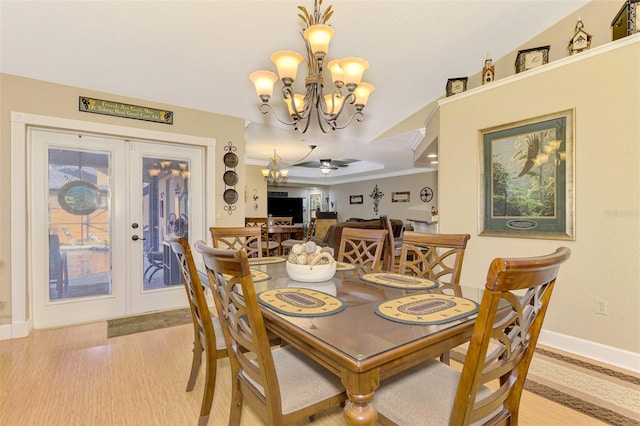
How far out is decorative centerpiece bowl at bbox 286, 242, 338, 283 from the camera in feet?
5.67

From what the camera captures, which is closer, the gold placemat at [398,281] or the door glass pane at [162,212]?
the gold placemat at [398,281]

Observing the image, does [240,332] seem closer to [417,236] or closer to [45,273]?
[417,236]

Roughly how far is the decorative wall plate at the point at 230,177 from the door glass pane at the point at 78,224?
1.25 meters

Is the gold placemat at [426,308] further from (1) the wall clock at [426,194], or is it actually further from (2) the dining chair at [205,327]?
(1) the wall clock at [426,194]

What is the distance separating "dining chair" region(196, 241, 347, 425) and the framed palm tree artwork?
2.51 metres

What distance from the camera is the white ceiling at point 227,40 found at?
8.13 feet

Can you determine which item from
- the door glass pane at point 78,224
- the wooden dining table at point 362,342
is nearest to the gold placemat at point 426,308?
the wooden dining table at point 362,342

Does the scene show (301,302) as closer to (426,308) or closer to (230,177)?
(426,308)

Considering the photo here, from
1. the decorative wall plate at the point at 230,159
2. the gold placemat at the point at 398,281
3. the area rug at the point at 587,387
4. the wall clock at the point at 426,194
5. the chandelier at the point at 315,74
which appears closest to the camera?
the gold placemat at the point at 398,281

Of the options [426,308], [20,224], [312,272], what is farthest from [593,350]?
[20,224]

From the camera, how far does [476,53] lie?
3.32 m

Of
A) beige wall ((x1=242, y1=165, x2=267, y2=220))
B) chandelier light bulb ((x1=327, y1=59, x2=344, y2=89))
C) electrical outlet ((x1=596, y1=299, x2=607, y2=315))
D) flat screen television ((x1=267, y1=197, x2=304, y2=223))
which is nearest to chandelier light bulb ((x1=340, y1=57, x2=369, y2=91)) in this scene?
chandelier light bulb ((x1=327, y1=59, x2=344, y2=89))

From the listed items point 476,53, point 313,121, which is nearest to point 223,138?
point 313,121

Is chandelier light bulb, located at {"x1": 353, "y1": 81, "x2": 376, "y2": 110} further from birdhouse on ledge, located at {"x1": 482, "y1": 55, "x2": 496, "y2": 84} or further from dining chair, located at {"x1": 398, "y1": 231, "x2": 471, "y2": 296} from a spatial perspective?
birdhouse on ledge, located at {"x1": 482, "y1": 55, "x2": 496, "y2": 84}
